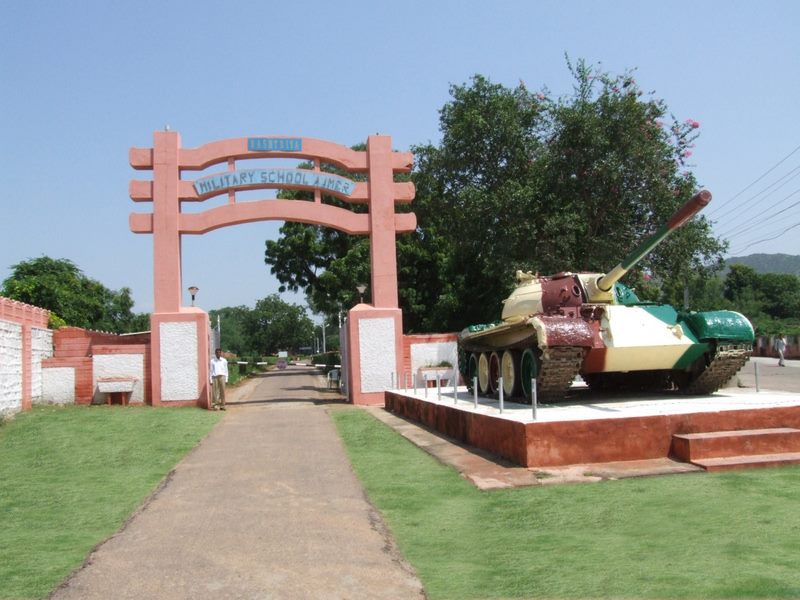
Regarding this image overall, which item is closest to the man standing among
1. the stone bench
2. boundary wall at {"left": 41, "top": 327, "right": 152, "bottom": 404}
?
boundary wall at {"left": 41, "top": 327, "right": 152, "bottom": 404}

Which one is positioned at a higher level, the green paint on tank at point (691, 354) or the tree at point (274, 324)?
the tree at point (274, 324)

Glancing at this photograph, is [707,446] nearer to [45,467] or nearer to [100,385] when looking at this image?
[45,467]

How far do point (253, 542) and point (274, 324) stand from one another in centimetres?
9068

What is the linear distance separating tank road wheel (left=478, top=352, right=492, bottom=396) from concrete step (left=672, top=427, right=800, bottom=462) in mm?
5797

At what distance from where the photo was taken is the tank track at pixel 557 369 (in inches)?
405

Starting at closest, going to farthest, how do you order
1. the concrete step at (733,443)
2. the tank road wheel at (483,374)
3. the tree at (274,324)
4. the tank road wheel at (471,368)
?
the concrete step at (733,443)
the tank road wheel at (483,374)
the tank road wheel at (471,368)
the tree at (274,324)

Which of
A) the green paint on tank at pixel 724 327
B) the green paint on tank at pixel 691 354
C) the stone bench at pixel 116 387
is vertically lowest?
the stone bench at pixel 116 387

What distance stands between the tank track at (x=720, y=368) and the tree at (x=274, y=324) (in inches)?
3335

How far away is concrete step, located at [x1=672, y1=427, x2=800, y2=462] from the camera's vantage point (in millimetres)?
7973

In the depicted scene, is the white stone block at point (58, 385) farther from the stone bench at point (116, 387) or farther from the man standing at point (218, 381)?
the man standing at point (218, 381)

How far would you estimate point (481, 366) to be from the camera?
46.8ft

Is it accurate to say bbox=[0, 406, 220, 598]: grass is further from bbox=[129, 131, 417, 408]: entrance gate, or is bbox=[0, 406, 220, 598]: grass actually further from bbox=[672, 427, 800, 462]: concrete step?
bbox=[672, 427, 800, 462]: concrete step

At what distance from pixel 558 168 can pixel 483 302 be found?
6.52m


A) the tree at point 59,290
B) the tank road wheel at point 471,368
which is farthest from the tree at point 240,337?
the tank road wheel at point 471,368
